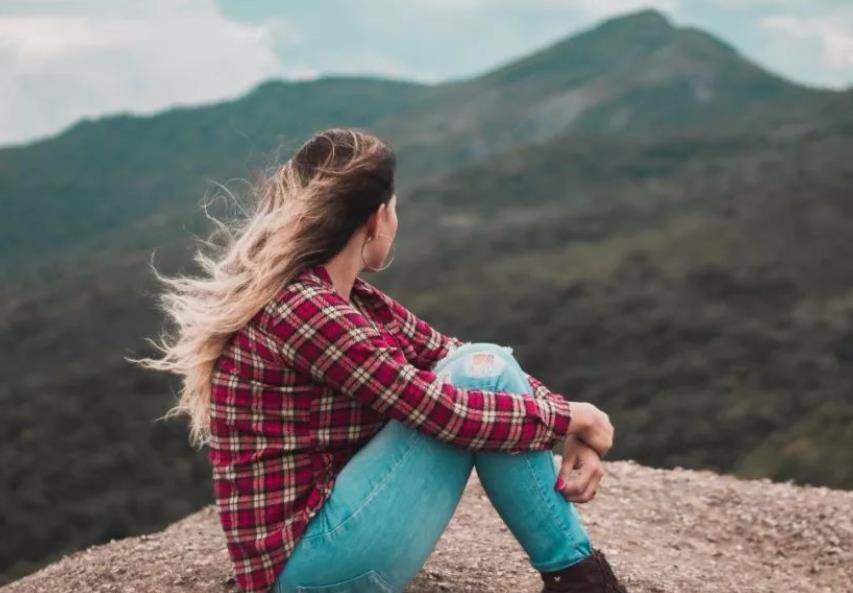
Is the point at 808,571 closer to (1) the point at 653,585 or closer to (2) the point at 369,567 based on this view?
(1) the point at 653,585

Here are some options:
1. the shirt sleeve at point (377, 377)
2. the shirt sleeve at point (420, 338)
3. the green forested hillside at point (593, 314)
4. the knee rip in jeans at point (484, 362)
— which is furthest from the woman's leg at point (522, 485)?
the green forested hillside at point (593, 314)

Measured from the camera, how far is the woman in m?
3.19

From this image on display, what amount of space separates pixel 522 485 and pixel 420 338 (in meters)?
0.96

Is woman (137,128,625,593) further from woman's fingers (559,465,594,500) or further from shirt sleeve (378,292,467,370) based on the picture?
shirt sleeve (378,292,467,370)

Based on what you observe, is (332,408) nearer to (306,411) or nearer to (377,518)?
(306,411)

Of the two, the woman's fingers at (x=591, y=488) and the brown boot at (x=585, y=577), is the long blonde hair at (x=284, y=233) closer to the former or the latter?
the woman's fingers at (x=591, y=488)

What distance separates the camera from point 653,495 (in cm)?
751

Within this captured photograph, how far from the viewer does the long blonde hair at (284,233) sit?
10.7 feet

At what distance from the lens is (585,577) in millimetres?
3572

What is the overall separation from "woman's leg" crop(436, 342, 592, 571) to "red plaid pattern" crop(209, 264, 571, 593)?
0.31 ft

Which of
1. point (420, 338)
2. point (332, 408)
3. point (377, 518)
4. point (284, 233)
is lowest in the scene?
point (377, 518)

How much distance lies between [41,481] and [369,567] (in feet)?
161

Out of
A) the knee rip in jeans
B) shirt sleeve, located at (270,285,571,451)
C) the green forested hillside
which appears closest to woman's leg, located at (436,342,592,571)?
the knee rip in jeans

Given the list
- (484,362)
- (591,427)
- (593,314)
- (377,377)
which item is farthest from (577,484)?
(593,314)
